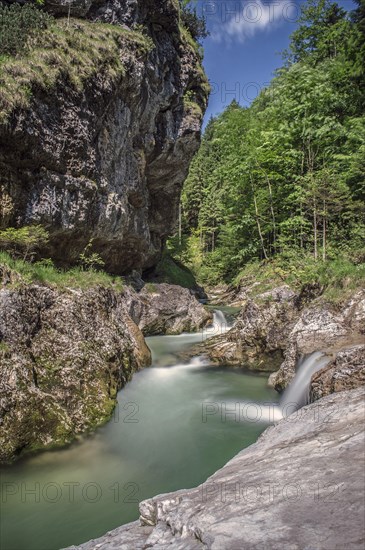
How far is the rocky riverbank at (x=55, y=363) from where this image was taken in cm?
550

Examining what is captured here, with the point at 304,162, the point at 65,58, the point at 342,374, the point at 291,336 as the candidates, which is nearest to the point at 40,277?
the point at 291,336

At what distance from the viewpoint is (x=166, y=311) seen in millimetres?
14797

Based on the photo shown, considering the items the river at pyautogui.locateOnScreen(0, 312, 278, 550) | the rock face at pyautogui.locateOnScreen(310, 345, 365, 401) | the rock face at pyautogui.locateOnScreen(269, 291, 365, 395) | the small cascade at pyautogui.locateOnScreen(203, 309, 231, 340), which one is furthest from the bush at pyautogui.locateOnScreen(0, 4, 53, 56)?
the small cascade at pyautogui.locateOnScreen(203, 309, 231, 340)

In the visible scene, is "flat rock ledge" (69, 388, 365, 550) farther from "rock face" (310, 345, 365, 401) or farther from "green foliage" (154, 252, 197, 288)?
"green foliage" (154, 252, 197, 288)

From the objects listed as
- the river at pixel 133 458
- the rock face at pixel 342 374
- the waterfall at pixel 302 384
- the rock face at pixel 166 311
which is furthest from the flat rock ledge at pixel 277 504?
the rock face at pixel 166 311

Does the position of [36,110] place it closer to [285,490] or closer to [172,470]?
[172,470]

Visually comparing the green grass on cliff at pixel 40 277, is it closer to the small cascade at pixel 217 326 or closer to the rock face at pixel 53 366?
the rock face at pixel 53 366

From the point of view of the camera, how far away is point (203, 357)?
10.4 meters

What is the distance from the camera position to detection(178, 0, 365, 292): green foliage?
38.5 feet

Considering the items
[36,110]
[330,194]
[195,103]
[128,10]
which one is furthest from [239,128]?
[36,110]

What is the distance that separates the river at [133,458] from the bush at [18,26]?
1009 centimetres

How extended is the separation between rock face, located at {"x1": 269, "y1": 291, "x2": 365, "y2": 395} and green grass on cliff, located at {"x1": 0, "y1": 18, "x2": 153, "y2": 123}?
915 cm

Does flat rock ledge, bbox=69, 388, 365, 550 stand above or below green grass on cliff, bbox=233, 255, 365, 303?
below

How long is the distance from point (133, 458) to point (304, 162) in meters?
15.4
